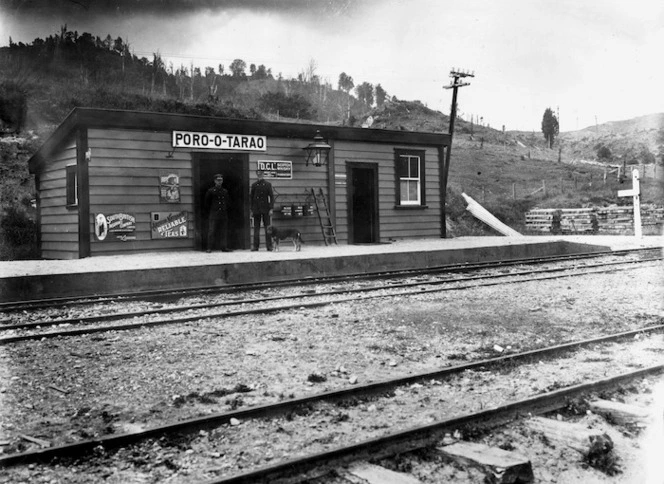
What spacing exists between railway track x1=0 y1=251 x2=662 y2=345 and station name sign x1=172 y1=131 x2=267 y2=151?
5407mm

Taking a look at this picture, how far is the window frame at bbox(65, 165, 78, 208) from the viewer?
13570 millimetres

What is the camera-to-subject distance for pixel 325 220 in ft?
53.8

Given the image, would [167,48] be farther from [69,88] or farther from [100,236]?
[69,88]

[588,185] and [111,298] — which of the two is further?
[588,185]

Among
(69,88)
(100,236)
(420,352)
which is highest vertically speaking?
(69,88)

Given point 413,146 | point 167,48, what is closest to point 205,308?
point 167,48

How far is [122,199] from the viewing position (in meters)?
13.3

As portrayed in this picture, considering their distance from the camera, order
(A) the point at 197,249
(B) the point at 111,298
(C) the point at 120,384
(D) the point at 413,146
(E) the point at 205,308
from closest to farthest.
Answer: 1. (C) the point at 120,384
2. (E) the point at 205,308
3. (B) the point at 111,298
4. (A) the point at 197,249
5. (D) the point at 413,146

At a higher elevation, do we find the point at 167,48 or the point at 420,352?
the point at 167,48

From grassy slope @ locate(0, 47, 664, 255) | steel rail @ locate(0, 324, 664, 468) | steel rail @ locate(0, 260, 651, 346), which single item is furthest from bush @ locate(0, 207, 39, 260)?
steel rail @ locate(0, 324, 664, 468)

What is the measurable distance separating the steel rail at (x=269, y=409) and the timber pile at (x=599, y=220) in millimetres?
22349

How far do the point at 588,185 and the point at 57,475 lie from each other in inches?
1617

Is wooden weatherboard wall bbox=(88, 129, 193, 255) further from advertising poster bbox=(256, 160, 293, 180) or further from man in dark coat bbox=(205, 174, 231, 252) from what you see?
advertising poster bbox=(256, 160, 293, 180)

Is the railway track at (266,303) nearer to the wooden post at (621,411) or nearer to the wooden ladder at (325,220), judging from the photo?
the wooden ladder at (325,220)
